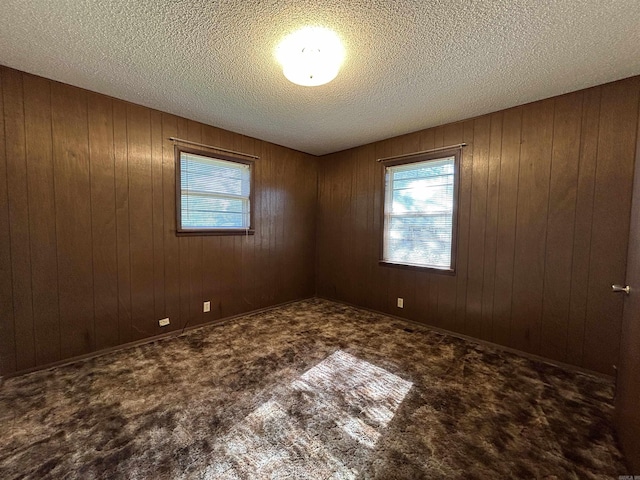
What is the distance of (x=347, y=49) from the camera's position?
1.77m

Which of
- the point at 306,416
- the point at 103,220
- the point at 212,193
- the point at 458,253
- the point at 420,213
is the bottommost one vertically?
the point at 306,416

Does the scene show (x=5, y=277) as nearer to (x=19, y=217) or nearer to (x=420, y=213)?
(x=19, y=217)

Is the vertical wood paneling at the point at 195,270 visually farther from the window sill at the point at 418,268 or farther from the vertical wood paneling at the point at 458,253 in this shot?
the vertical wood paneling at the point at 458,253

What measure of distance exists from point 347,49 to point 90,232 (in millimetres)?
2710

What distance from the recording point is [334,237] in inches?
169

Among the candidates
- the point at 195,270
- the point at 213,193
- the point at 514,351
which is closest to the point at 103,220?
the point at 195,270

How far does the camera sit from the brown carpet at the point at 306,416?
1.34 meters

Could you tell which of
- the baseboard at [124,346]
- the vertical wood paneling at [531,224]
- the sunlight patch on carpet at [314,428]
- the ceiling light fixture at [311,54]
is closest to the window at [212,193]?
the baseboard at [124,346]

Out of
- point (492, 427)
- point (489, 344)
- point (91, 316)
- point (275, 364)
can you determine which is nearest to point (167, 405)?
point (275, 364)

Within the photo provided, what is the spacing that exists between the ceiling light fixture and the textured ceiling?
2.3 inches

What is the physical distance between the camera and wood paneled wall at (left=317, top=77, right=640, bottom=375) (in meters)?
2.13

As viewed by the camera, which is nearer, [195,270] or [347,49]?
[347,49]

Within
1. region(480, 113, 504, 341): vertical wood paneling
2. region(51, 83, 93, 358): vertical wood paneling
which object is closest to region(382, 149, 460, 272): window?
region(480, 113, 504, 341): vertical wood paneling

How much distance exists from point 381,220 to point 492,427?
250cm
